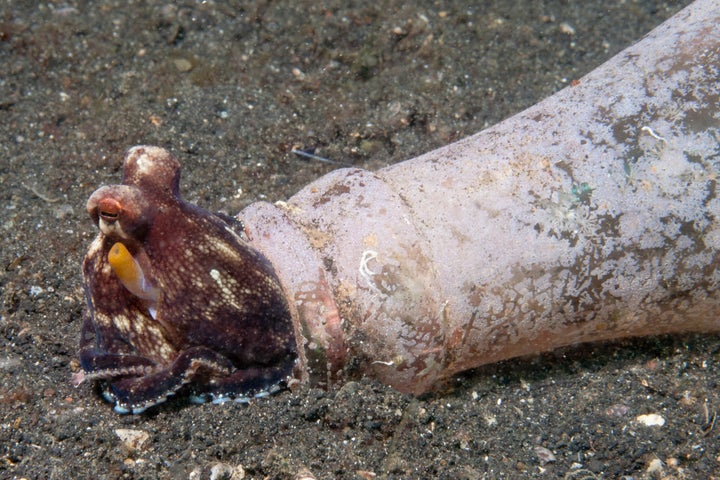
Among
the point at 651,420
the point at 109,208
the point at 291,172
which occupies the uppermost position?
the point at 109,208

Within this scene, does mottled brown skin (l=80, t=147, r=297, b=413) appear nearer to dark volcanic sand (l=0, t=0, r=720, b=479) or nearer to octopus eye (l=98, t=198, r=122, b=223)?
octopus eye (l=98, t=198, r=122, b=223)

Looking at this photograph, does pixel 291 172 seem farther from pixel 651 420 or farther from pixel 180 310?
pixel 651 420

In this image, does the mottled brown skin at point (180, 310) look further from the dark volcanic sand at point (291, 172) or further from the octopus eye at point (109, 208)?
the dark volcanic sand at point (291, 172)

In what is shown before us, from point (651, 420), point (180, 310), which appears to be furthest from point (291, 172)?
point (651, 420)

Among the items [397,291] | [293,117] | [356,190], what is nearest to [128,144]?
[293,117]

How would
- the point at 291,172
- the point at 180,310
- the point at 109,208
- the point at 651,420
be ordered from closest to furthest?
the point at 109,208 < the point at 180,310 < the point at 651,420 < the point at 291,172

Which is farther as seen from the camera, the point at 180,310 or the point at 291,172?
the point at 291,172
